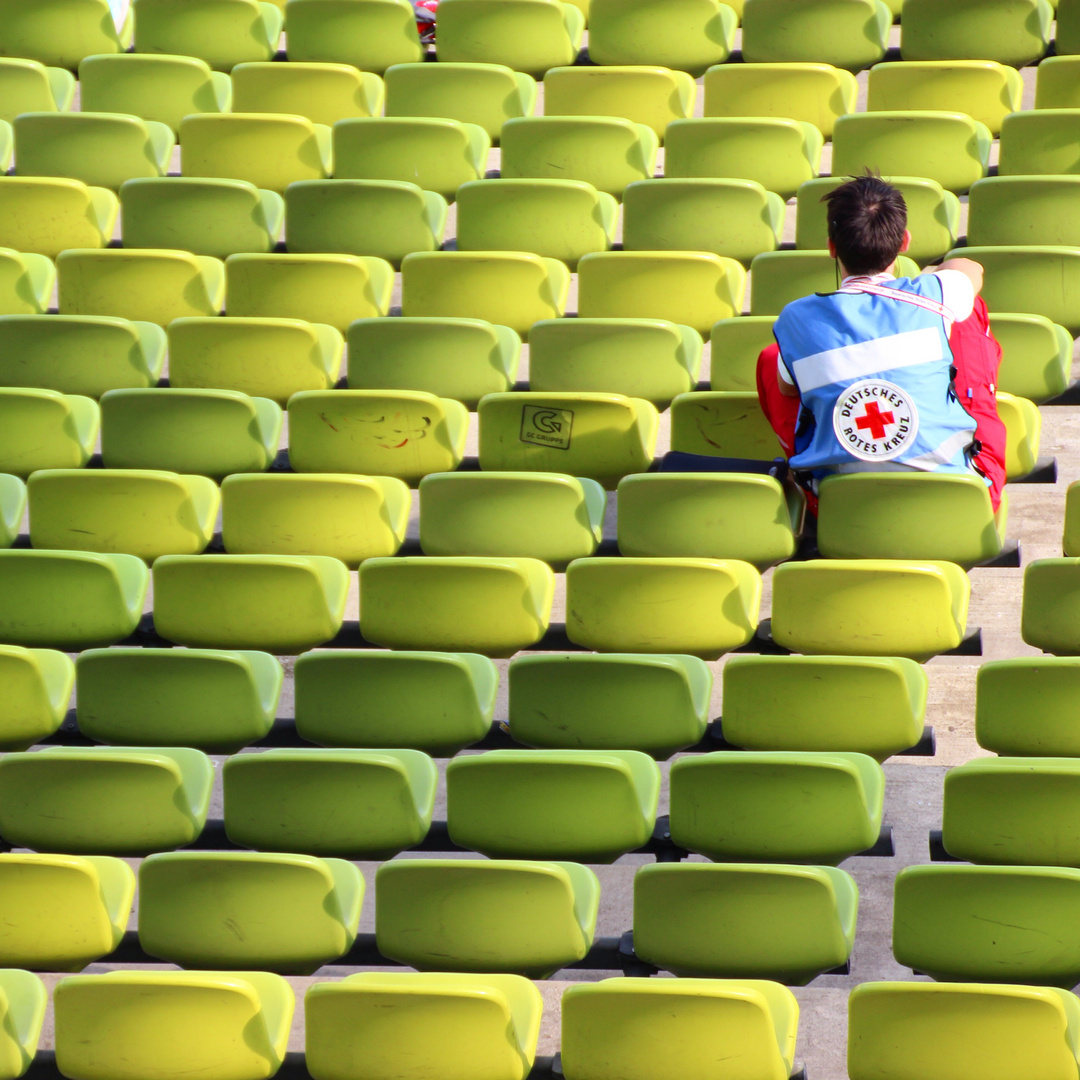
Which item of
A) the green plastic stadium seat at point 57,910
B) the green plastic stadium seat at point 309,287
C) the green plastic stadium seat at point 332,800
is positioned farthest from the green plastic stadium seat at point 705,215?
the green plastic stadium seat at point 57,910

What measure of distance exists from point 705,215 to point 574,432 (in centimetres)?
79

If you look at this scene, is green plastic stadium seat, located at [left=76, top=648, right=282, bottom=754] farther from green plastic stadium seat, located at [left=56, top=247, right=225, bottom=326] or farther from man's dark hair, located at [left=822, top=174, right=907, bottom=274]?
man's dark hair, located at [left=822, top=174, right=907, bottom=274]

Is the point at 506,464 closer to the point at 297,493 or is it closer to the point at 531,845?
the point at 297,493

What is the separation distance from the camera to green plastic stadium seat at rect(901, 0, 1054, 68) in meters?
4.32

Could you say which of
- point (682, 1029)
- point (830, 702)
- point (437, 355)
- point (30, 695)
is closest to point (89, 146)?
point (437, 355)

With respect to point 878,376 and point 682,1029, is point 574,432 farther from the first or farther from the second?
point 682,1029

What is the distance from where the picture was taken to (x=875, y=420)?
119 inches

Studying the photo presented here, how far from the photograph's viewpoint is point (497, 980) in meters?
2.41

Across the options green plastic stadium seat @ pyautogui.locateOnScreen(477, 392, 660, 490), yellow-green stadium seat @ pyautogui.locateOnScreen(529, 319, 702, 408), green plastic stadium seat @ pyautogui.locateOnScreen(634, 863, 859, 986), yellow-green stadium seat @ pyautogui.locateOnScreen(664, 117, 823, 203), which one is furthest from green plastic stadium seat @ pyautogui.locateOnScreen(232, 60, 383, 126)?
green plastic stadium seat @ pyautogui.locateOnScreen(634, 863, 859, 986)

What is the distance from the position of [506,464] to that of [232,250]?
3.52ft

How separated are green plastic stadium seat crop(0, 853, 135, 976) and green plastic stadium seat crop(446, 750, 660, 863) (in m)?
0.55

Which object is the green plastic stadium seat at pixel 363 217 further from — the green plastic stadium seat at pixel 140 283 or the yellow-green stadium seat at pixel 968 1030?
the yellow-green stadium seat at pixel 968 1030

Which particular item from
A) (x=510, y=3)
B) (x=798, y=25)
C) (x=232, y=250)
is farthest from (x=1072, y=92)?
(x=232, y=250)

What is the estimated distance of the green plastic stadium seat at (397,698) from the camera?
9.51 ft
